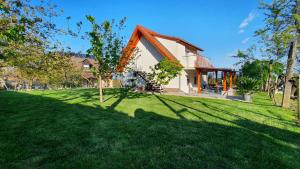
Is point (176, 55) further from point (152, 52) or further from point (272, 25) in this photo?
point (272, 25)

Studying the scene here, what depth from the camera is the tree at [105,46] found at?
30.7 feet

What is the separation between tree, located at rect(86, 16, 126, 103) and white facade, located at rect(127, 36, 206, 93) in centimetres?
859

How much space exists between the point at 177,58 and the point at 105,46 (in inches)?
470

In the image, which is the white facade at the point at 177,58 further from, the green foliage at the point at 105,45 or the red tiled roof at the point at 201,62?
the green foliage at the point at 105,45

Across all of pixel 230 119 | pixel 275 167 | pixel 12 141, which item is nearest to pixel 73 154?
pixel 12 141

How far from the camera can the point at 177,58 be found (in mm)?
20312

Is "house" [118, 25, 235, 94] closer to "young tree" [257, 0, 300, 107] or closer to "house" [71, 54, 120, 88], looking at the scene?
"house" [71, 54, 120, 88]

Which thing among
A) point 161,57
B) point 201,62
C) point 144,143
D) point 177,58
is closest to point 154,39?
point 161,57

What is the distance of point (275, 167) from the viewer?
3.47 meters

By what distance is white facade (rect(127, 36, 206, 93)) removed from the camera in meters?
19.9

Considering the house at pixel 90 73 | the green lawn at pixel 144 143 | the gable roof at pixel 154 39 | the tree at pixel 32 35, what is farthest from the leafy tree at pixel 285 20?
the tree at pixel 32 35

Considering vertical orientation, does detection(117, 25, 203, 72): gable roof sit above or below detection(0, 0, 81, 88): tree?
above

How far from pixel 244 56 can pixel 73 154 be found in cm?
2272

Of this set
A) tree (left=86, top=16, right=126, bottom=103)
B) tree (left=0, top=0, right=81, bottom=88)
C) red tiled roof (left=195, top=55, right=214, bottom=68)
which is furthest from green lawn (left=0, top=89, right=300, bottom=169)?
red tiled roof (left=195, top=55, right=214, bottom=68)
